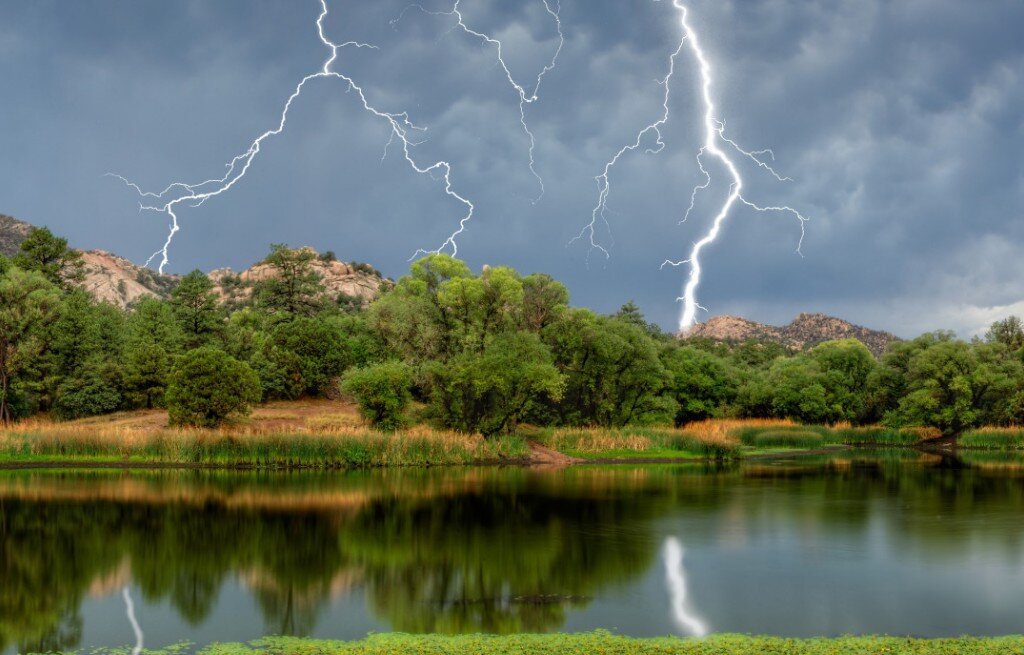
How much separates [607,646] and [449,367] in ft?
135

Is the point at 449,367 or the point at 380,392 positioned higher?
the point at 449,367

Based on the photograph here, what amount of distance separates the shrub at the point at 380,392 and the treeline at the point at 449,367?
0.30ft

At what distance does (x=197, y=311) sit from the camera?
2854 inches

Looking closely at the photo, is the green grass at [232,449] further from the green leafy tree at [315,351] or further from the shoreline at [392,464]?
the green leafy tree at [315,351]

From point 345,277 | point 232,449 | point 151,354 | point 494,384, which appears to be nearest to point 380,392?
point 494,384

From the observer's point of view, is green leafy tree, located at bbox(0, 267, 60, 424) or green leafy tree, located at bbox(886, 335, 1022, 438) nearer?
green leafy tree, located at bbox(0, 267, 60, 424)

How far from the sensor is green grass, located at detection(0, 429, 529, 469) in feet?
136

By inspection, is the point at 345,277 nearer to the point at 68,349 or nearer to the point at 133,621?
the point at 68,349

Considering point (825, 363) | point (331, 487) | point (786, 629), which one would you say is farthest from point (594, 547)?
point (825, 363)

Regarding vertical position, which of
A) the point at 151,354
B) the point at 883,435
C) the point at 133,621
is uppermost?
the point at 151,354

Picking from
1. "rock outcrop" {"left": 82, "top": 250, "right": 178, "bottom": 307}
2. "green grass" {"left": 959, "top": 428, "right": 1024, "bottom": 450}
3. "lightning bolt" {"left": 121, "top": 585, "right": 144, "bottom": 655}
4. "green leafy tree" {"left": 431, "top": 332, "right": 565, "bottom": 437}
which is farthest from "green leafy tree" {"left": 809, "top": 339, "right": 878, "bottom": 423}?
"rock outcrop" {"left": 82, "top": 250, "right": 178, "bottom": 307}

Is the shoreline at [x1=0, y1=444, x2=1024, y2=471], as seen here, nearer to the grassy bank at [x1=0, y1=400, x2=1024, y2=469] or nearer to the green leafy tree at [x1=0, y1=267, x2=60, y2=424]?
the grassy bank at [x1=0, y1=400, x2=1024, y2=469]

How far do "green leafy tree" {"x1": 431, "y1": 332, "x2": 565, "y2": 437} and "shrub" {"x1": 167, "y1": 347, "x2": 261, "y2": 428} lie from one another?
12.0m

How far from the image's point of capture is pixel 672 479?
132 ft
